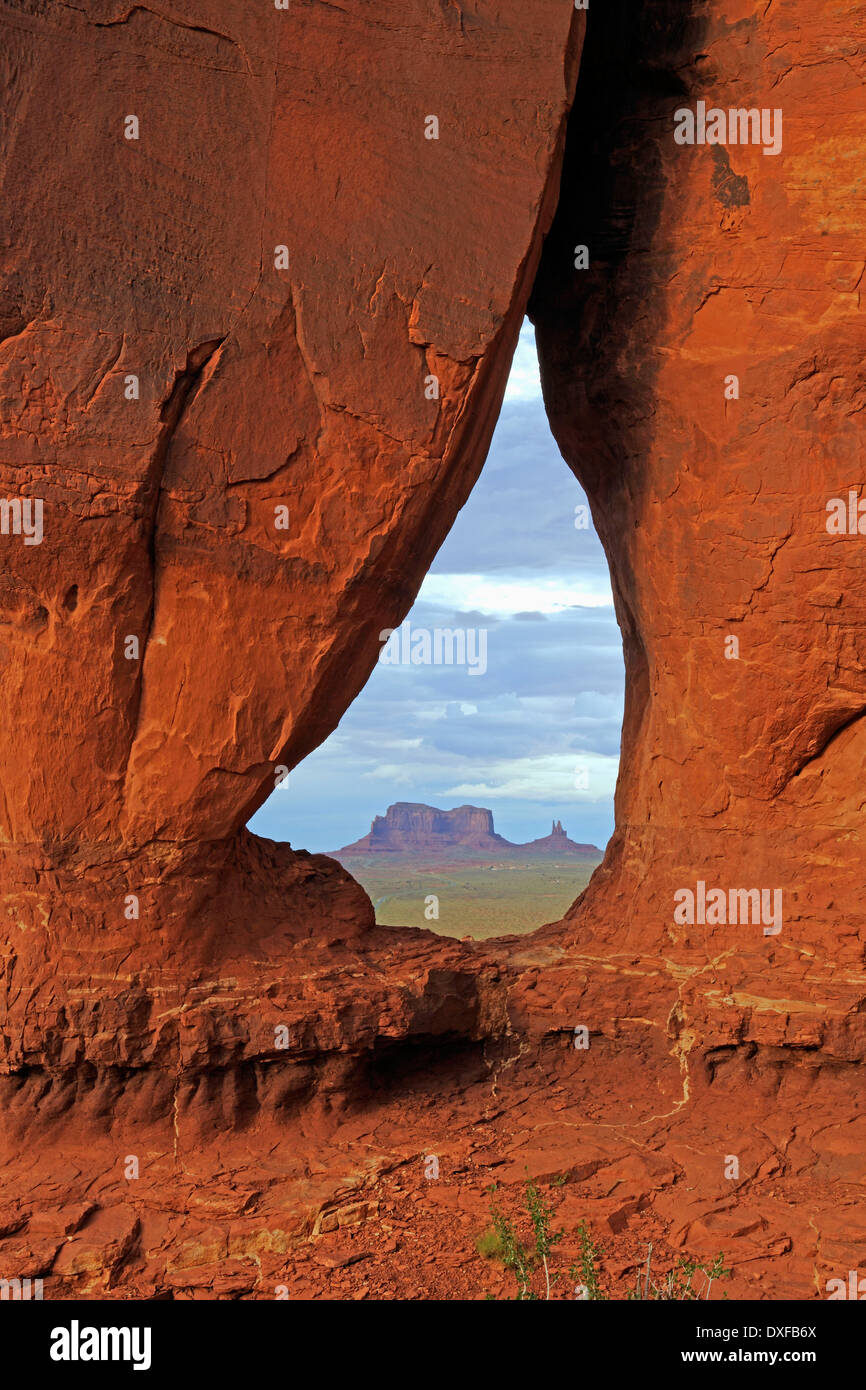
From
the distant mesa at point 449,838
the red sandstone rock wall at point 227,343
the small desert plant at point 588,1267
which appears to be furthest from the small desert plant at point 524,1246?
the distant mesa at point 449,838

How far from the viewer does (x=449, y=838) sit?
125ft

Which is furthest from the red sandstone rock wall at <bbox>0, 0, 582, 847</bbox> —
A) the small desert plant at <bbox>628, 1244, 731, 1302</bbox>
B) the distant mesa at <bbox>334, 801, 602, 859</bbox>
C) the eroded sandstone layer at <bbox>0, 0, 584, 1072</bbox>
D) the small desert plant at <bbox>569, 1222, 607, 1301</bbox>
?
the distant mesa at <bbox>334, 801, 602, 859</bbox>

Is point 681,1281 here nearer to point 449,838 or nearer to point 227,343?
point 227,343

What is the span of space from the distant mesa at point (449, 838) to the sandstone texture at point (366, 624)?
Result: 98.1 ft

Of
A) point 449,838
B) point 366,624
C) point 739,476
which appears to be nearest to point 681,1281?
point 366,624

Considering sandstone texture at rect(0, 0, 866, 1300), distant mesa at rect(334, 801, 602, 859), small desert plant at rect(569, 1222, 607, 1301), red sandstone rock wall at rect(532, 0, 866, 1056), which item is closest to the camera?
small desert plant at rect(569, 1222, 607, 1301)

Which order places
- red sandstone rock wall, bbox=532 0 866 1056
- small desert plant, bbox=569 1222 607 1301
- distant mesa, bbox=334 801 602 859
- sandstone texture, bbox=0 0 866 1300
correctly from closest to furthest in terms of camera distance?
1. small desert plant, bbox=569 1222 607 1301
2. sandstone texture, bbox=0 0 866 1300
3. red sandstone rock wall, bbox=532 0 866 1056
4. distant mesa, bbox=334 801 602 859

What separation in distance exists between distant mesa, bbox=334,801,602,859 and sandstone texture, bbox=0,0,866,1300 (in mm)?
29887

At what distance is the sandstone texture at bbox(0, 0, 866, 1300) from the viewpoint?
216 inches

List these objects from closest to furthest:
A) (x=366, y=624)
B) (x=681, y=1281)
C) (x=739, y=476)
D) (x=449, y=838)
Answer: (x=681, y=1281) → (x=366, y=624) → (x=739, y=476) → (x=449, y=838)

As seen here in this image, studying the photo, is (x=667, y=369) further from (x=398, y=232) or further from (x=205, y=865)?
(x=205, y=865)

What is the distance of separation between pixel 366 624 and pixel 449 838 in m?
32.3

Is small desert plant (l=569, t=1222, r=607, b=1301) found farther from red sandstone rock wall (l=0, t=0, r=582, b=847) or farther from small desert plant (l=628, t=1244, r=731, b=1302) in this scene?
red sandstone rock wall (l=0, t=0, r=582, b=847)

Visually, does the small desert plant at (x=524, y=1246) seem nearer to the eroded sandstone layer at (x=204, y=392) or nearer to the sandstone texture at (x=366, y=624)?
the sandstone texture at (x=366, y=624)
